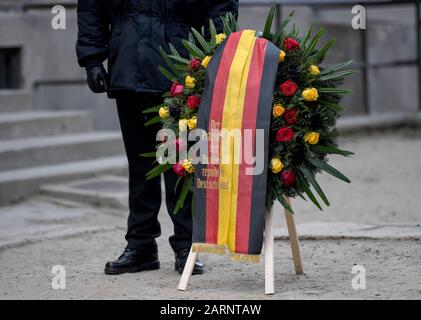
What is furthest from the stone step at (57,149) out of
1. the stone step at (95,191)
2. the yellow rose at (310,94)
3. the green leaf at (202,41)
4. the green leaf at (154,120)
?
the yellow rose at (310,94)

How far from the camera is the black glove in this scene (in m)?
5.54

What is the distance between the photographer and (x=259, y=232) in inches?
195

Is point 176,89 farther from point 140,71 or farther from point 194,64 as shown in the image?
point 140,71

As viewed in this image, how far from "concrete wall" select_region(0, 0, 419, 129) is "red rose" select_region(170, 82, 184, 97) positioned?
515 cm

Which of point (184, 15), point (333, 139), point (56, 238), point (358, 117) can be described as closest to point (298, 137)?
point (333, 139)

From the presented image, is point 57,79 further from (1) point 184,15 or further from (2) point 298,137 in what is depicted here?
(2) point 298,137

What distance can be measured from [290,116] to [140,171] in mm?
1113

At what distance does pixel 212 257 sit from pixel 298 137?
4.58ft

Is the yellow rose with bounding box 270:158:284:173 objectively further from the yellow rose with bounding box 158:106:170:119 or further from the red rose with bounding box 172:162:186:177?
the yellow rose with bounding box 158:106:170:119

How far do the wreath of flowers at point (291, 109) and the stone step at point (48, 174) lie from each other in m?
3.53

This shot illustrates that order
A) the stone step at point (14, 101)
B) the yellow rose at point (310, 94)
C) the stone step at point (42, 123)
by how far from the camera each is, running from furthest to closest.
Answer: the stone step at point (14, 101) → the stone step at point (42, 123) → the yellow rose at point (310, 94)

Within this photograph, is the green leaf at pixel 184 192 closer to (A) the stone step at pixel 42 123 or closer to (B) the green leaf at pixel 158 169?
(B) the green leaf at pixel 158 169

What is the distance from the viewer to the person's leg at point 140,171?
5578mm

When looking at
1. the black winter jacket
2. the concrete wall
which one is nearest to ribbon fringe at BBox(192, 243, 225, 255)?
the black winter jacket
